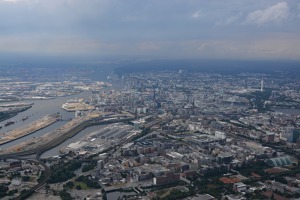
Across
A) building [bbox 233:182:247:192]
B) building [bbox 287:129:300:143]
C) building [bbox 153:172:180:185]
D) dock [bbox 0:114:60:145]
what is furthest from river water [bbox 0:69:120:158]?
building [bbox 287:129:300:143]

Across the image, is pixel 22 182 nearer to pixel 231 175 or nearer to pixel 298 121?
pixel 231 175

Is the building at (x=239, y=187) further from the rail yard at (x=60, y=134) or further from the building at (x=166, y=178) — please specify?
the rail yard at (x=60, y=134)

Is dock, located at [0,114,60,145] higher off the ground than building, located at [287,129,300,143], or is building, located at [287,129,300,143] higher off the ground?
building, located at [287,129,300,143]

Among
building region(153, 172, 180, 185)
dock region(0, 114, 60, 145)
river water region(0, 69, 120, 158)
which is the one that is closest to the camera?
building region(153, 172, 180, 185)

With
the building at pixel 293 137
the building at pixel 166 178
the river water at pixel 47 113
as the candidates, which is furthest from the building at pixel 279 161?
the river water at pixel 47 113

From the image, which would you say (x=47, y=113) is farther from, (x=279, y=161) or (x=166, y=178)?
(x=279, y=161)

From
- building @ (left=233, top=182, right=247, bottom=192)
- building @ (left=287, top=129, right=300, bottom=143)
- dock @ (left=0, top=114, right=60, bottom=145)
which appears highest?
building @ (left=287, top=129, right=300, bottom=143)

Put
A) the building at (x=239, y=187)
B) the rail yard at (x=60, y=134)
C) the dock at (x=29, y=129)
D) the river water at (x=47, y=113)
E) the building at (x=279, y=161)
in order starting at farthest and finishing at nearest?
the dock at (x=29, y=129), the river water at (x=47, y=113), the rail yard at (x=60, y=134), the building at (x=279, y=161), the building at (x=239, y=187)

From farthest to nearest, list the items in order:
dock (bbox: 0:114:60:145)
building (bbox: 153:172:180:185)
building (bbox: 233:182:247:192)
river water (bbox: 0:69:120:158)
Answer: dock (bbox: 0:114:60:145)
river water (bbox: 0:69:120:158)
building (bbox: 153:172:180:185)
building (bbox: 233:182:247:192)

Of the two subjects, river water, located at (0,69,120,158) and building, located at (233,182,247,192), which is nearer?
building, located at (233,182,247,192)

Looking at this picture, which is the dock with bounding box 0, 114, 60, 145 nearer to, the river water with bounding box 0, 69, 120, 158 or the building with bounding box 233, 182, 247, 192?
the river water with bounding box 0, 69, 120, 158

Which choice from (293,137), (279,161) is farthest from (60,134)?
(293,137)
